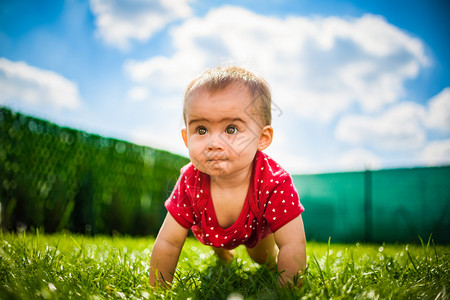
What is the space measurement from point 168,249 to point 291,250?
30.1 inches

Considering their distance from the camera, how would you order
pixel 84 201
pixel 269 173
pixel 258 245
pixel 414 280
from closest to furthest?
1. pixel 414 280
2. pixel 269 173
3. pixel 258 245
4. pixel 84 201

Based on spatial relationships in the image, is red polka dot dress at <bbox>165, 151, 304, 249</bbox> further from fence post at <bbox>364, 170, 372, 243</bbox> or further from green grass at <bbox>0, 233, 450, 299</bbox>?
fence post at <bbox>364, 170, 372, 243</bbox>

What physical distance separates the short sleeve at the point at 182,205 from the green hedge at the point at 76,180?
3.21m

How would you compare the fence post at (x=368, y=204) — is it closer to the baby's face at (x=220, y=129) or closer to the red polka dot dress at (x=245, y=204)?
the red polka dot dress at (x=245, y=204)

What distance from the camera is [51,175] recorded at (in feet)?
16.5

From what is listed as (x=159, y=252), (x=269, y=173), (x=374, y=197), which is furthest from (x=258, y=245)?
(x=374, y=197)

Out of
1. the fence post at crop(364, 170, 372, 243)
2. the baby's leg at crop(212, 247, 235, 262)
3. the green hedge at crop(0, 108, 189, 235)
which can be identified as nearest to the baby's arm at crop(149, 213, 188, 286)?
the baby's leg at crop(212, 247, 235, 262)

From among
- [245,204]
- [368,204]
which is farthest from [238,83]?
[368,204]

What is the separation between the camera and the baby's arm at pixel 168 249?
195 cm

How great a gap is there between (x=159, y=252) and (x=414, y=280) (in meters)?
1.50

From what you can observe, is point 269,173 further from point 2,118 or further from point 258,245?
point 2,118

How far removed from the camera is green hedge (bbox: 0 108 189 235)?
459 cm

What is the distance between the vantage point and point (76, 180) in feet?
17.8

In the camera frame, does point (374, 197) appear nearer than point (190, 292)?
No
